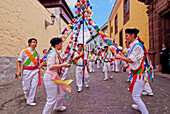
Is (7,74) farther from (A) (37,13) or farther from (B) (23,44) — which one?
(A) (37,13)

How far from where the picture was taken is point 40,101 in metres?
3.41

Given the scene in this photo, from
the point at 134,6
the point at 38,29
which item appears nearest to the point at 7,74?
the point at 38,29

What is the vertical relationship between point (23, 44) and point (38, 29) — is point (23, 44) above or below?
below

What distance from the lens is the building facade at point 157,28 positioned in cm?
714

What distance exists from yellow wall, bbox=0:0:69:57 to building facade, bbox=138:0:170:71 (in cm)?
883

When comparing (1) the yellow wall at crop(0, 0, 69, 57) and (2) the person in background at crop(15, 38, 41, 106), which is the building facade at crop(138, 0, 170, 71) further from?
(1) the yellow wall at crop(0, 0, 69, 57)

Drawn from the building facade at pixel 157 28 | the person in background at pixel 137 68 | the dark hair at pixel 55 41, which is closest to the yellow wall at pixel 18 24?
the dark hair at pixel 55 41

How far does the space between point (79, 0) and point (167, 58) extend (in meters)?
6.47

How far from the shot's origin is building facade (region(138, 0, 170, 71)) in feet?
23.4

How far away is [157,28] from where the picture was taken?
24.0ft

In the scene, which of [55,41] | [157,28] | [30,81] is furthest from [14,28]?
[157,28]

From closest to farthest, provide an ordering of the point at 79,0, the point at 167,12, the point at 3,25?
1. the point at 79,0
2. the point at 3,25
3. the point at 167,12

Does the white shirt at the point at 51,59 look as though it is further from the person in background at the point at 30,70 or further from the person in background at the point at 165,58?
the person in background at the point at 165,58

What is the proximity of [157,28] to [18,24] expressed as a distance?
922 cm
